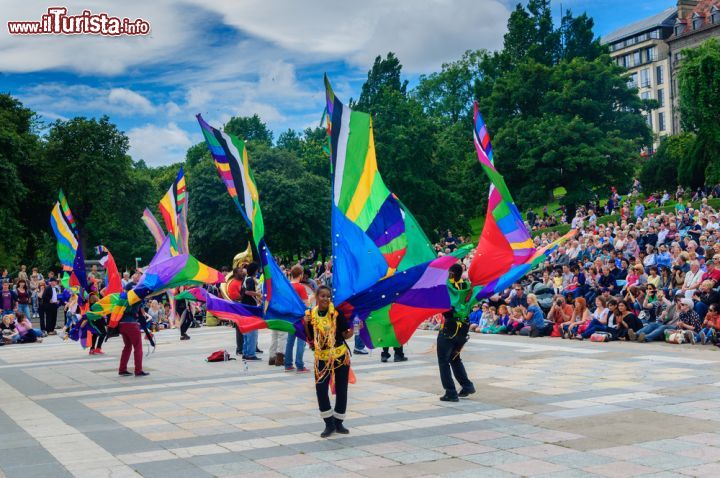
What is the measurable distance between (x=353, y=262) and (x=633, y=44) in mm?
105981

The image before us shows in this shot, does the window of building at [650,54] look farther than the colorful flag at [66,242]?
Yes

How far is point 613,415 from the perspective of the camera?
9.27 meters

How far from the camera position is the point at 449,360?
1052 cm

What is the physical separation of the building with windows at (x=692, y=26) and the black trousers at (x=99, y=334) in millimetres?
76640

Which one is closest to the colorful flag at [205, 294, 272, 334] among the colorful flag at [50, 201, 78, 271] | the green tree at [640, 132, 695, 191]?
the colorful flag at [50, 201, 78, 271]

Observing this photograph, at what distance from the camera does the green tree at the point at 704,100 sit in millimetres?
47469

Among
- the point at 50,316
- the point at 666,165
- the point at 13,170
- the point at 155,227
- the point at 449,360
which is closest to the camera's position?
the point at 449,360

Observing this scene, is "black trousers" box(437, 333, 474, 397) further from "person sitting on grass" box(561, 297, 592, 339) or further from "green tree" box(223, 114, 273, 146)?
"green tree" box(223, 114, 273, 146)

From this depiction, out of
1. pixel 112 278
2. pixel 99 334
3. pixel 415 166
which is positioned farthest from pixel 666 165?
pixel 112 278

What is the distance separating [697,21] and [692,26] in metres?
1.16

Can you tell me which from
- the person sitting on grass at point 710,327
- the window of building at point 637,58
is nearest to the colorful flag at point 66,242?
the person sitting on grass at point 710,327

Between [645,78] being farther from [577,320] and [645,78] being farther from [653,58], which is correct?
[577,320]

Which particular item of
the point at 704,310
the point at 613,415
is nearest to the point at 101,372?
the point at 613,415

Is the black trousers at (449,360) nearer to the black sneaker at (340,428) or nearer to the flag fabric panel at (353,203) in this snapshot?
the flag fabric panel at (353,203)
